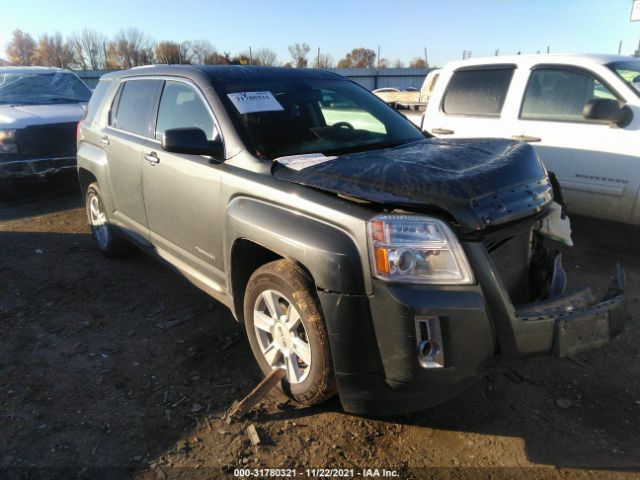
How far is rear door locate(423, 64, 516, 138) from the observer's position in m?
5.39

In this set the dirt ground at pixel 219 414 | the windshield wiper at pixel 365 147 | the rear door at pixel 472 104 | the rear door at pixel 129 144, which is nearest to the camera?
the dirt ground at pixel 219 414

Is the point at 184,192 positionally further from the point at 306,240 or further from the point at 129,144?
the point at 306,240

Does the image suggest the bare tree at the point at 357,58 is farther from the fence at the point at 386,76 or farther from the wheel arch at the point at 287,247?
the wheel arch at the point at 287,247

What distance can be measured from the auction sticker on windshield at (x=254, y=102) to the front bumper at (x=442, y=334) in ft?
4.77

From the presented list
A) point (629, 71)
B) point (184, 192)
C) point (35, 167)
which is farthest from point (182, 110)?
point (35, 167)

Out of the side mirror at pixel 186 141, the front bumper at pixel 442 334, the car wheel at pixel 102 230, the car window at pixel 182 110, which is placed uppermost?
the car window at pixel 182 110

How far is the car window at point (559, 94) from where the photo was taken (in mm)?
4820

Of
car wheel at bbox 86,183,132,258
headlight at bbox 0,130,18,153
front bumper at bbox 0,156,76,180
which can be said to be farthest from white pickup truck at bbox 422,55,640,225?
headlight at bbox 0,130,18,153

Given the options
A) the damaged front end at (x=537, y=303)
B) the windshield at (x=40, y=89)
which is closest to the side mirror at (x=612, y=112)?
the damaged front end at (x=537, y=303)

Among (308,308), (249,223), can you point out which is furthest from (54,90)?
(308,308)

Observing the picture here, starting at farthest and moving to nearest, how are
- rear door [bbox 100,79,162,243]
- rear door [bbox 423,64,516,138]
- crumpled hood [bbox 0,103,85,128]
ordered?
crumpled hood [bbox 0,103,85,128]
rear door [bbox 423,64,516,138]
rear door [bbox 100,79,162,243]

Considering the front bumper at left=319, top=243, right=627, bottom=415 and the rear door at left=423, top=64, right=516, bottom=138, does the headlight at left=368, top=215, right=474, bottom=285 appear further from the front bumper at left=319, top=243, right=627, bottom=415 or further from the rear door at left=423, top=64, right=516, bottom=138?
the rear door at left=423, top=64, right=516, bottom=138

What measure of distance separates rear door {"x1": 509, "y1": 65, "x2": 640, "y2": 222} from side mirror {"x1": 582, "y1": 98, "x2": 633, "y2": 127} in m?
0.08

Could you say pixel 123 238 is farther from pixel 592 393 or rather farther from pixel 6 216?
pixel 592 393
